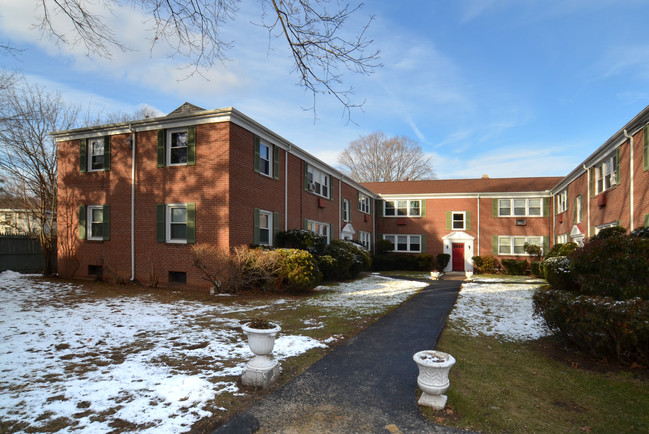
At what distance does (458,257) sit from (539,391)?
23571 mm

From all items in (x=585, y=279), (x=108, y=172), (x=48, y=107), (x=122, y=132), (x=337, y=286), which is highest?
(x=48, y=107)

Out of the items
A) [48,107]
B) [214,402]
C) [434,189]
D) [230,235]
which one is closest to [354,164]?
[434,189]

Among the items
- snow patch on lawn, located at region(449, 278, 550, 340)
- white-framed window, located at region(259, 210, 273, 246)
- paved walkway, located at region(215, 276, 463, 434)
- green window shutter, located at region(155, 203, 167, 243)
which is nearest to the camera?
paved walkway, located at region(215, 276, 463, 434)

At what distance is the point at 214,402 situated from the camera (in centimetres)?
398

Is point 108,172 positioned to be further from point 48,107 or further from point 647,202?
point 647,202

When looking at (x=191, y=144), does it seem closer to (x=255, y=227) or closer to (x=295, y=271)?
(x=255, y=227)

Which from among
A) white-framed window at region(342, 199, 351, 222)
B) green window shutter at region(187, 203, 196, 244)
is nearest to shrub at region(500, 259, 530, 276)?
white-framed window at region(342, 199, 351, 222)

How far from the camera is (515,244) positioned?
26.1 meters

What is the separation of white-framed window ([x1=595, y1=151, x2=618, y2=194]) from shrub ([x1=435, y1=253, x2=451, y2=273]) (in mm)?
11359

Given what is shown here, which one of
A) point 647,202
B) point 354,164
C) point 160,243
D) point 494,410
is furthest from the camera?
point 354,164

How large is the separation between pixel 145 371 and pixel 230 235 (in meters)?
7.59

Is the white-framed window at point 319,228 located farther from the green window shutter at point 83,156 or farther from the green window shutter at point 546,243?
the green window shutter at point 546,243

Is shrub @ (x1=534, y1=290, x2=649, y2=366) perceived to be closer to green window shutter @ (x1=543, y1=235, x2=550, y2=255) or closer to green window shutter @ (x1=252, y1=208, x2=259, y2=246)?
green window shutter @ (x1=252, y1=208, x2=259, y2=246)

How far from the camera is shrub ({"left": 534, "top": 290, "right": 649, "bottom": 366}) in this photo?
5035 millimetres
